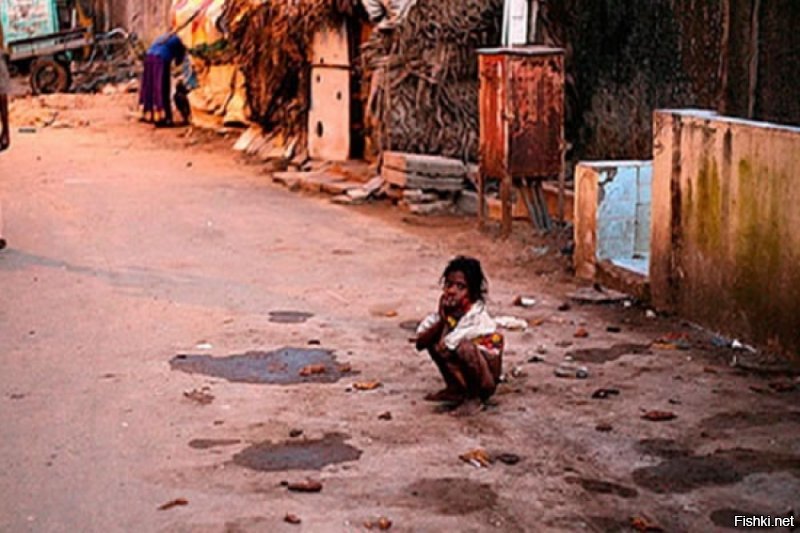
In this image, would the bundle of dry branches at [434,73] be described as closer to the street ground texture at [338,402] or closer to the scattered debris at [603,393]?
the street ground texture at [338,402]

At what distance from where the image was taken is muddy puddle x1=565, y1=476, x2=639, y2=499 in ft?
18.7

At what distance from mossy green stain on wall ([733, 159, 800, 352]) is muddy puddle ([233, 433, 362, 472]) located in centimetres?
290

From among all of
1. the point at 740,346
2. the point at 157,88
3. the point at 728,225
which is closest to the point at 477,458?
the point at 740,346

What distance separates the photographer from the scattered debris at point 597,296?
381 inches

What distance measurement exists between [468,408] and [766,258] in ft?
7.51

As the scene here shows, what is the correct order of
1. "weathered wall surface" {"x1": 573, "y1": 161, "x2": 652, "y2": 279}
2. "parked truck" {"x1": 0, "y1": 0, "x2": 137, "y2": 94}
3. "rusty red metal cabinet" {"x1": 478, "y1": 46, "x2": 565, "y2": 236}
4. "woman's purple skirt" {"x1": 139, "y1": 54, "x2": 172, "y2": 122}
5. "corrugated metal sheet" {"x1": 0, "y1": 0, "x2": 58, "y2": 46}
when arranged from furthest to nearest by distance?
"corrugated metal sheet" {"x1": 0, "y1": 0, "x2": 58, "y2": 46} < "parked truck" {"x1": 0, "y1": 0, "x2": 137, "y2": 94} < "woman's purple skirt" {"x1": 139, "y1": 54, "x2": 172, "y2": 122} < "rusty red metal cabinet" {"x1": 478, "y1": 46, "x2": 565, "y2": 236} < "weathered wall surface" {"x1": 573, "y1": 161, "x2": 652, "y2": 279}

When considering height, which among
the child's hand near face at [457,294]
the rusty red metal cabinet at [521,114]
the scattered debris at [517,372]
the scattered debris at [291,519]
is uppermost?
the rusty red metal cabinet at [521,114]

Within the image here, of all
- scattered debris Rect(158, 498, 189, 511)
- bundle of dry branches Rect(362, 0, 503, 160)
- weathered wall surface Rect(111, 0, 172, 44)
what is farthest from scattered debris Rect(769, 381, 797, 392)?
weathered wall surface Rect(111, 0, 172, 44)

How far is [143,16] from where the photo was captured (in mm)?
29250

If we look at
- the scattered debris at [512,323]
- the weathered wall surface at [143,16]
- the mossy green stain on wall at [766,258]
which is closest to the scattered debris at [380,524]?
the mossy green stain on wall at [766,258]

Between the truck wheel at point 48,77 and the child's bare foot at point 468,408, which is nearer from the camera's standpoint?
the child's bare foot at point 468,408

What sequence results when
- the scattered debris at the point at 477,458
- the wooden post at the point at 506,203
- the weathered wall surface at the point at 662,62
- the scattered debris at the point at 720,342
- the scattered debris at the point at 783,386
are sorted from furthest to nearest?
the wooden post at the point at 506,203, the weathered wall surface at the point at 662,62, the scattered debris at the point at 720,342, the scattered debris at the point at 783,386, the scattered debris at the point at 477,458

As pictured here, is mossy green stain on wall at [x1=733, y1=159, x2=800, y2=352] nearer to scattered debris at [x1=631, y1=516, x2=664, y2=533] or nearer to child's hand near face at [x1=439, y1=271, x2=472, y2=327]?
child's hand near face at [x1=439, y1=271, x2=472, y2=327]

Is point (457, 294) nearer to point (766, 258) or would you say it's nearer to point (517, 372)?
point (517, 372)
